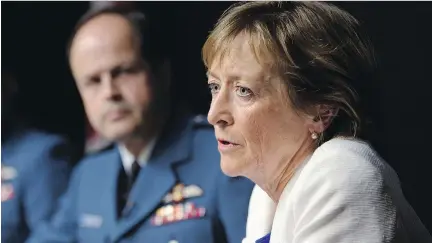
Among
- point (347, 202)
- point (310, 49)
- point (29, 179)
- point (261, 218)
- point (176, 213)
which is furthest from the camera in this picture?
point (29, 179)

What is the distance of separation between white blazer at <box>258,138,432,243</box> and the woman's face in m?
0.11

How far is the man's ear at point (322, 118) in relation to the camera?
3.05 feet

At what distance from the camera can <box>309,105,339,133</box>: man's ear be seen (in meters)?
0.93

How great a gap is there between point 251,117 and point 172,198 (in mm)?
937

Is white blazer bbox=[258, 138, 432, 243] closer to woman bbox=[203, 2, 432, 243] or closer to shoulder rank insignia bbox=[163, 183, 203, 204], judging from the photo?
woman bbox=[203, 2, 432, 243]

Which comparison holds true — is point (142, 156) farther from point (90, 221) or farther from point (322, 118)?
point (322, 118)

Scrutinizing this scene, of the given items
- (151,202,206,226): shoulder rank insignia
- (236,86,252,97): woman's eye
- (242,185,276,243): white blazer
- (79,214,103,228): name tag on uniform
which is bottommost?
(79,214,103,228): name tag on uniform

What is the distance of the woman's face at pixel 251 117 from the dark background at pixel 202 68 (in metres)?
0.67

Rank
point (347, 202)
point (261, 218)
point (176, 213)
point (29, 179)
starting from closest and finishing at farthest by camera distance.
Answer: point (347, 202) → point (261, 218) → point (176, 213) → point (29, 179)

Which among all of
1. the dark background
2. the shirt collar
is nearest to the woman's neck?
the dark background

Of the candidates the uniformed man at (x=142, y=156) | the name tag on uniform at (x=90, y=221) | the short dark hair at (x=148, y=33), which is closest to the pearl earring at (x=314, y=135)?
the uniformed man at (x=142, y=156)

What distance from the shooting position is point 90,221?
1.90 metres

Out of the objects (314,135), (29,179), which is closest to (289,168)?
(314,135)

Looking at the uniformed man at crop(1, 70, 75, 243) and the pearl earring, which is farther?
the uniformed man at crop(1, 70, 75, 243)
